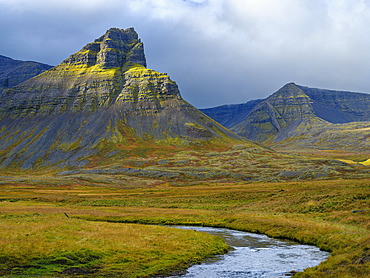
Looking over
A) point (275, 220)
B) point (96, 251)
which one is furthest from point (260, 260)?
point (275, 220)

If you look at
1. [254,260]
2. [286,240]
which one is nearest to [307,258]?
[254,260]

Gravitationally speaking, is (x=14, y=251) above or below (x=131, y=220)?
above

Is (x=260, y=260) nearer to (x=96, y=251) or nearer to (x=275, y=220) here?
(x=96, y=251)

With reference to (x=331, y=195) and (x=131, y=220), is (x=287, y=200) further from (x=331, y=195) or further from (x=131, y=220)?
(x=131, y=220)

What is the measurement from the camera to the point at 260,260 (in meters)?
32.2

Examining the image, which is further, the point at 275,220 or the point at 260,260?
the point at 275,220

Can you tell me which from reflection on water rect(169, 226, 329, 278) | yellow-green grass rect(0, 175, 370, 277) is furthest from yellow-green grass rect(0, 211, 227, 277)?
reflection on water rect(169, 226, 329, 278)

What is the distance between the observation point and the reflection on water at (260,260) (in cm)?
2791

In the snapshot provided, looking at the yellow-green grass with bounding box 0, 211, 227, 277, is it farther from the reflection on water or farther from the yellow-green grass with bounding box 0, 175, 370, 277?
the reflection on water

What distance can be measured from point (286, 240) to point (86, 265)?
84.0 ft

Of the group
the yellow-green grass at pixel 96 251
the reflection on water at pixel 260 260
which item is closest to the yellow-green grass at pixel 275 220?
the yellow-green grass at pixel 96 251

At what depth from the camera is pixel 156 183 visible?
557ft

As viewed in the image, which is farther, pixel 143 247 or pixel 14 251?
pixel 143 247

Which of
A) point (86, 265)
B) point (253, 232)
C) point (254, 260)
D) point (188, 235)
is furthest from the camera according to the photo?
point (253, 232)
